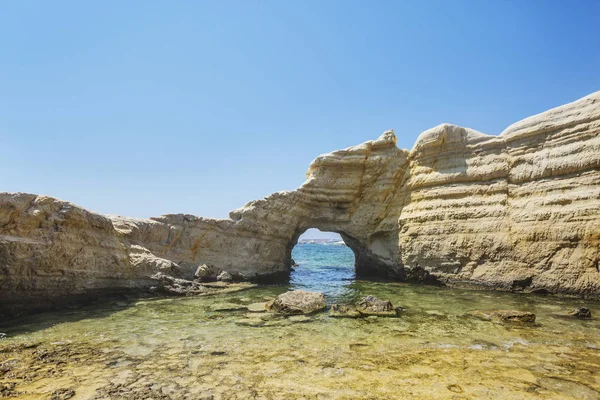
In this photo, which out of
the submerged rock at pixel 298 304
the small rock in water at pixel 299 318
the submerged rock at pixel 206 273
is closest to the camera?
the small rock in water at pixel 299 318

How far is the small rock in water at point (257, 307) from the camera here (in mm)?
11608

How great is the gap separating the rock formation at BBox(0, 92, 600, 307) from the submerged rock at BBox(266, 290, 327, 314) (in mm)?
7302

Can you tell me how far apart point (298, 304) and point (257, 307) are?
1.68m

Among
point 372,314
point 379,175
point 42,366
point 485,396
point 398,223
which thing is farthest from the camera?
point 379,175

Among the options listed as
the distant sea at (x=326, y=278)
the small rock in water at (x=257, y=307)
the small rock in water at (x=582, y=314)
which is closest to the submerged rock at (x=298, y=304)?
the small rock in water at (x=257, y=307)

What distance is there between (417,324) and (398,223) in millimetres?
11639

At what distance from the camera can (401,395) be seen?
4934 mm

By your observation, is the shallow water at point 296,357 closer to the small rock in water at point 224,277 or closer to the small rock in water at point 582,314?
the small rock in water at point 582,314

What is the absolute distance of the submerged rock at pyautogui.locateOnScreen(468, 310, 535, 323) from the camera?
9336 mm

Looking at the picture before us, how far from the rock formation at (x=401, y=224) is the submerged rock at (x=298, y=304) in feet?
24.0

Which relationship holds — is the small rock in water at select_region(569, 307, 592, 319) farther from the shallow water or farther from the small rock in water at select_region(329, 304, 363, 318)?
the small rock in water at select_region(329, 304, 363, 318)

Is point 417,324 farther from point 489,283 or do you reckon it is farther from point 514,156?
point 514,156

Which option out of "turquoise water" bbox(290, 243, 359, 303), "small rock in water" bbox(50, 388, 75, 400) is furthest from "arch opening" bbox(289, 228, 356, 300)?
"small rock in water" bbox(50, 388, 75, 400)

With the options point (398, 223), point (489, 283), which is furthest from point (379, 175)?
point (489, 283)
